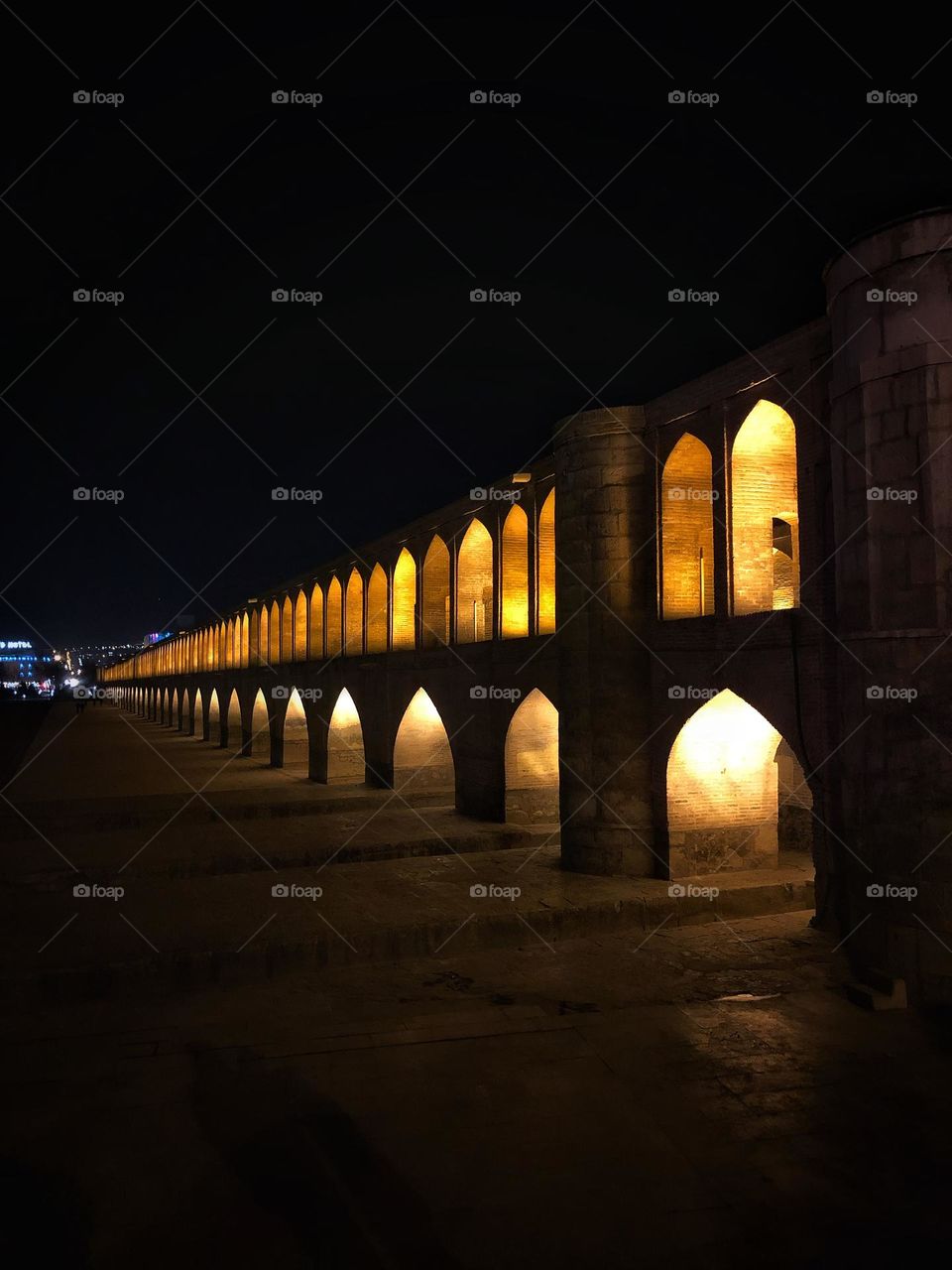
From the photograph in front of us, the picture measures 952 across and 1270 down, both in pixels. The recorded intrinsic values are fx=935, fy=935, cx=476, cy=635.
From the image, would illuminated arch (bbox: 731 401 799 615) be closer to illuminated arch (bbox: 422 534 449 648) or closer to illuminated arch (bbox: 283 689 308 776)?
illuminated arch (bbox: 422 534 449 648)

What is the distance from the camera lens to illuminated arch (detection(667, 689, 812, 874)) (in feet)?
33.1

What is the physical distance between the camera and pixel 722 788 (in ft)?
33.8

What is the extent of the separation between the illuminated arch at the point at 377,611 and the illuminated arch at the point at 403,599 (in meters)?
1.00

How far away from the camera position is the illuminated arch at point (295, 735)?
925 inches

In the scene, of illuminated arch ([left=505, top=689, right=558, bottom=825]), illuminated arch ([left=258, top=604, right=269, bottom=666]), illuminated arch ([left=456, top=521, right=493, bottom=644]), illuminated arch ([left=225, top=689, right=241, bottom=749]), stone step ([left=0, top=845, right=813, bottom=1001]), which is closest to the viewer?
stone step ([left=0, top=845, right=813, bottom=1001])

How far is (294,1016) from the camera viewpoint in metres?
6.67

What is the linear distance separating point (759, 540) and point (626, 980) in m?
4.51

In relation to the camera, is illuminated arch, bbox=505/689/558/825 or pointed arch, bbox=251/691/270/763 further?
pointed arch, bbox=251/691/270/763

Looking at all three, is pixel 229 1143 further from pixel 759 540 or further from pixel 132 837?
pixel 132 837

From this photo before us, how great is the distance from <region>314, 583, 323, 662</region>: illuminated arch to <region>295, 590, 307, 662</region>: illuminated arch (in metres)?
1.08

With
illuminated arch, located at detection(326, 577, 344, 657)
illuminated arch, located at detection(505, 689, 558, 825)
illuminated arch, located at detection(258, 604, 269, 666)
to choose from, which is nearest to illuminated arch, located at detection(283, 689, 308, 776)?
illuminated arch, located at detection(326, 577, 344, 657)

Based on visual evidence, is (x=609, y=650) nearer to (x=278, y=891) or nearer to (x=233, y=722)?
(x=278, y=891)

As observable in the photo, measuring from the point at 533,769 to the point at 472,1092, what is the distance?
8.19m

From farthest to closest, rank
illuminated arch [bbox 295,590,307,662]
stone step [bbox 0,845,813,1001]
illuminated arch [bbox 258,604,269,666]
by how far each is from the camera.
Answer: illuminated arch [bbox 258,604,269,666] < illuminated arch [bbox 295,590,307,662] < stone step [bbox 0,845,813,1001]
